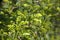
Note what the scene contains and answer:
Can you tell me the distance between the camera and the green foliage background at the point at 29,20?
3.02 m

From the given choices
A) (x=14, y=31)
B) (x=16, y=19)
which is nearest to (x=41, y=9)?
(x=16, y=19)

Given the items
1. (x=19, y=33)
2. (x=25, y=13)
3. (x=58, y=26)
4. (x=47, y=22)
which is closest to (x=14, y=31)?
(x=19, y=33)

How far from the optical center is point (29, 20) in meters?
3.25

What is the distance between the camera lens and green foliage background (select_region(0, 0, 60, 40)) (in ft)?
9.92

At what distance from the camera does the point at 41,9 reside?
350cm

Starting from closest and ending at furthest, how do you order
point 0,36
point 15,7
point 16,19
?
point 0,36
point 16,19
point 15,7

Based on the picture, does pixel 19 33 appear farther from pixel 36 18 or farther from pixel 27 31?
pixel 36 18

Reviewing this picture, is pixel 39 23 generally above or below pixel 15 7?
below

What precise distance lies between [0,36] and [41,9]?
35.3 inches

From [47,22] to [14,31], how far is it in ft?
2.10

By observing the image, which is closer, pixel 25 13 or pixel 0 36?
pixel 0 36

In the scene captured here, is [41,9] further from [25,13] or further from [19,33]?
[19,33]

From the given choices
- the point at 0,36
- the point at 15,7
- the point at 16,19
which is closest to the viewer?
the point at 0,36

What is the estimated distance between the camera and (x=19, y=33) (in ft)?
9.88
